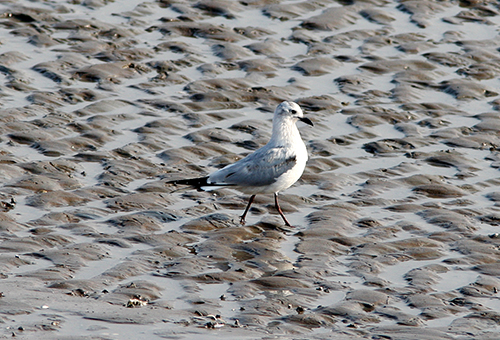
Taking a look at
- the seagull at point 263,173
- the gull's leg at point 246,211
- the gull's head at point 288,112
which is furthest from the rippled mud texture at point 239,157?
the gull's head at point 288,112

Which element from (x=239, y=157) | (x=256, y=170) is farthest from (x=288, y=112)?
(x=239, y=157)

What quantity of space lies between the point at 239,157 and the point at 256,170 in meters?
1.49

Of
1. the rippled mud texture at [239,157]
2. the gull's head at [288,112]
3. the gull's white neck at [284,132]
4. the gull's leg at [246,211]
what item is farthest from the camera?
the gull's head at [288,112]

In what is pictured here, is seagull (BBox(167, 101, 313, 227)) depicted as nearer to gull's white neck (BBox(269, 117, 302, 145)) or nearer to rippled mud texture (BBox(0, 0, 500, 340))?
gull's white neck (BBox(269, 117, 302, 145))

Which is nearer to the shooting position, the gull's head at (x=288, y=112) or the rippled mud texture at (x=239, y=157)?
the rippled mud texture at (x=239, y=157)

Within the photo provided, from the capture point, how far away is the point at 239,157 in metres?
10.6

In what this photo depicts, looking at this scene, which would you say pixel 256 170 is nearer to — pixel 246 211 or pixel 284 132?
pixel 246 211

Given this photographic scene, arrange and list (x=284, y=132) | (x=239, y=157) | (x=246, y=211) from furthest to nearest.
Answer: (x=239, y=157) → (x=284, y=132) → (x=246, y=211)

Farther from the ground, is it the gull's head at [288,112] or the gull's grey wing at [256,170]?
the gull's head at [288,112]

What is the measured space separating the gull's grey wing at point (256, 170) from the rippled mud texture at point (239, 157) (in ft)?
1.40

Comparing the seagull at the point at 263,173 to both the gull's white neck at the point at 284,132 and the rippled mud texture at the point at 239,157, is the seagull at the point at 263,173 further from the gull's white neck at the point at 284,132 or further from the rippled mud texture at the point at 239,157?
the rippled mud texture at the point at 239,157

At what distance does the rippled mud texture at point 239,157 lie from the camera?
23.1 feet

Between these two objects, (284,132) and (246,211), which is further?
(284,132)

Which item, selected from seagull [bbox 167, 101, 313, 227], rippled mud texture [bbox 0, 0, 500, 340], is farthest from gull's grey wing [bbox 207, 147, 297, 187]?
rippled mud texture [bbox 0, 0, 500, 340]
